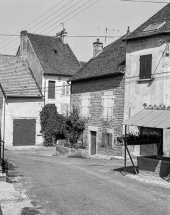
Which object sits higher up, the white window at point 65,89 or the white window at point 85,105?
the white window at point 65,89

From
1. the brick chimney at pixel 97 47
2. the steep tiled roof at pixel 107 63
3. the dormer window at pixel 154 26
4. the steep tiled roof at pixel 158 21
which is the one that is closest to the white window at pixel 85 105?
the steep tiled roof at pixel 107 63

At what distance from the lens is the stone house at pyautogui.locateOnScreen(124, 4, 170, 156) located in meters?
19.6

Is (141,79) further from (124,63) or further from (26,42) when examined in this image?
(26,42)

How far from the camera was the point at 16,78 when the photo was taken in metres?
35.6

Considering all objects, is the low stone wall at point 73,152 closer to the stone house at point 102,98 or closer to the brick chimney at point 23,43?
the stone house at point 102,98

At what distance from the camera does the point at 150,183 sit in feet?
41.7

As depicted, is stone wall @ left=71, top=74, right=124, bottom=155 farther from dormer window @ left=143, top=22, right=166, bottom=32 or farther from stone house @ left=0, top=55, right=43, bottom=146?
stone house @ left=0, top=55, right=43, bottom=146

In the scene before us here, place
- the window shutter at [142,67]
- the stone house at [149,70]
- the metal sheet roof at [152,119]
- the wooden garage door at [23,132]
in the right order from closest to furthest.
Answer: the metal sheet roof at [152,119] → the stone house at [149,70] → the window shutter at [142,67] → the wooden garage door at [23,132]

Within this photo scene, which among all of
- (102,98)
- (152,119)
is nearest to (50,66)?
(102,98)

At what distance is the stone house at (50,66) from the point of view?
35719 millimetres

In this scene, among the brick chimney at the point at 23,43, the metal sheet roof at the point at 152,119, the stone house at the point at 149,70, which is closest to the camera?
the metal sheet roof at the point at 152,119

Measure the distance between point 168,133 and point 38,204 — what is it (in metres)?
11.2

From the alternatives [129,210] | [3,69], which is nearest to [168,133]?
[129,210]

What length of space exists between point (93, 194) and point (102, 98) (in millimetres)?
14506
